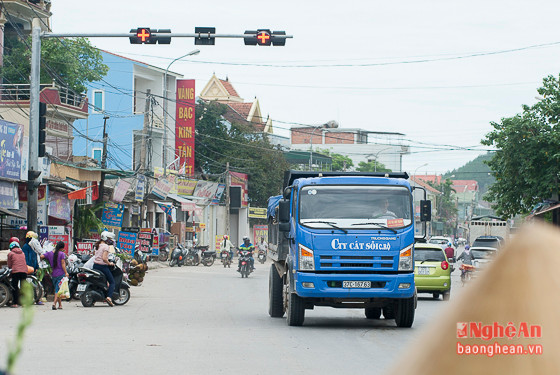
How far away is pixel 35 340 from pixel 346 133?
10574cm

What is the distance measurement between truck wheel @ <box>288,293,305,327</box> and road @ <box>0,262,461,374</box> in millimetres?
190

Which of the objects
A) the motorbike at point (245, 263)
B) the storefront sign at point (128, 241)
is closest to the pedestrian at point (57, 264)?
the motorbike at point (245, 263)

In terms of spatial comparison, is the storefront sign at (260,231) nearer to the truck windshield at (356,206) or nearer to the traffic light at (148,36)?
the traffic light at (148,36)

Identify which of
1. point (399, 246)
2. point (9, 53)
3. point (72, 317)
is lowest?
point (72, 317)

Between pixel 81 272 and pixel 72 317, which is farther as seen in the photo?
pixel 81 272

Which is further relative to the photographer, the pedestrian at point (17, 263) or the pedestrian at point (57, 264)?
the pedestrian at point (57, 264)

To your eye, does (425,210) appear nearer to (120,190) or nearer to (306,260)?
(306,260)

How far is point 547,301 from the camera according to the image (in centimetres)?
125

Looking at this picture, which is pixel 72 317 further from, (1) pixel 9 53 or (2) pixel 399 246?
(1) pixel 9 53

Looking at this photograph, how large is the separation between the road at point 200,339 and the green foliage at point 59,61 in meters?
19.0

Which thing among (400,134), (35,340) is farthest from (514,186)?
(400,134)

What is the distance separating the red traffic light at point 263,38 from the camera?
17.3m

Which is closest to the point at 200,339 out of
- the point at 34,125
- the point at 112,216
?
the point at 34,125

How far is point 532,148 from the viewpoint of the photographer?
31.7m
